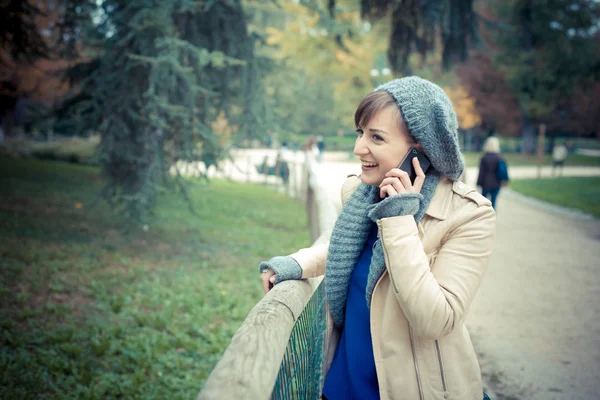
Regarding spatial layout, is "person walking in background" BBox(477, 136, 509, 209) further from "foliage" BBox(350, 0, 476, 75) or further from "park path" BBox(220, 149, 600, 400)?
"foliage" BBox(350, 0, 476, 75)

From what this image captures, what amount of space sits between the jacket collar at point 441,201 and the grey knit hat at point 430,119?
0.05 metres

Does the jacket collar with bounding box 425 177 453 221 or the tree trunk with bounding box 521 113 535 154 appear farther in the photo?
the tree trunk with bounding box 521 113 535 154

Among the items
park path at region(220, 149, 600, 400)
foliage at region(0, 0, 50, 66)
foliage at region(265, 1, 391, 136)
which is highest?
foliage at region(265, 1, 391, 136)

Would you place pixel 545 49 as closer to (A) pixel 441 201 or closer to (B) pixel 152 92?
(B) pixel 152 92

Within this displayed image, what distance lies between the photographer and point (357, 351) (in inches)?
79.7

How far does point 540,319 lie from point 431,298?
15.5 ft

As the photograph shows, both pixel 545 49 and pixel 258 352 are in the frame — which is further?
pixel 545 49

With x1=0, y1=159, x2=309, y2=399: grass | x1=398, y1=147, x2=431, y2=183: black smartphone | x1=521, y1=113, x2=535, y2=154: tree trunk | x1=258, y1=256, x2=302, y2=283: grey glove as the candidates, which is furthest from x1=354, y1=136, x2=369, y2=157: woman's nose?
x1=521, y1=113, x2=535, y2=154: tree trunk

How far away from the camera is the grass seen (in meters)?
4.17

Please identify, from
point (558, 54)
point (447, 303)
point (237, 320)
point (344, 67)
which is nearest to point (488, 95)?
point (558, 54)

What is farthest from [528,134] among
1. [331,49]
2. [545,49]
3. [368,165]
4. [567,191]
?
[368,165]

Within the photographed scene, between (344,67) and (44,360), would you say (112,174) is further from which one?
(344,67)

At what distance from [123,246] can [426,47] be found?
21.7ft

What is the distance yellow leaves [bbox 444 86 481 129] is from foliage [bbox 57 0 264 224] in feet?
104
